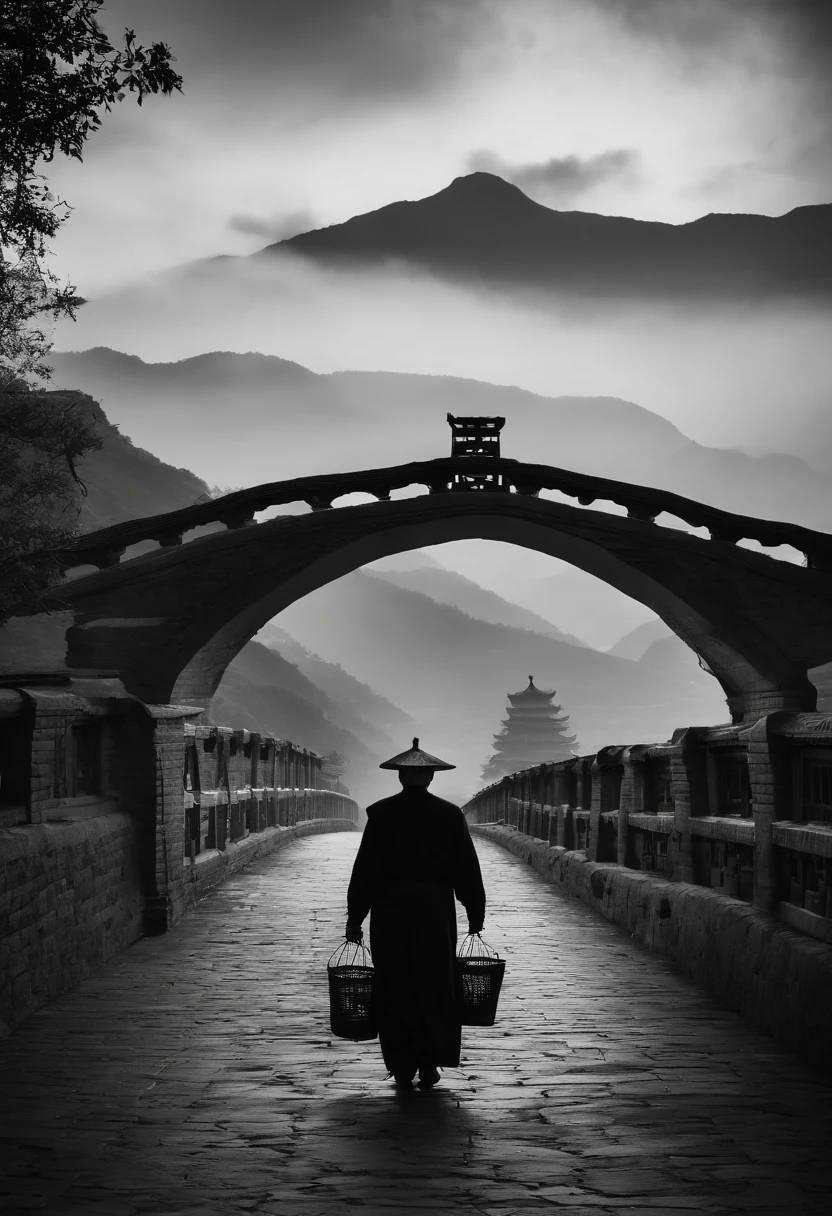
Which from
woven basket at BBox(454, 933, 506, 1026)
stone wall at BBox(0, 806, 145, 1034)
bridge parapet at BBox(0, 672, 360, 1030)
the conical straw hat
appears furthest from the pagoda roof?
woven basket at BBox(454, 933, 506, 1026)

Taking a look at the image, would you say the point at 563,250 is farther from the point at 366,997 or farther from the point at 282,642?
the point at 366,997

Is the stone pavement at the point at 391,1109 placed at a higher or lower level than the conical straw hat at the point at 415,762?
lower

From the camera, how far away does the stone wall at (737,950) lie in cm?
580

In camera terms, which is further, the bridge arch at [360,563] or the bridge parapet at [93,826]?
the bridge arch at [360,563]

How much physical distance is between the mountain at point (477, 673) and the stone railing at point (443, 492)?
464 feet

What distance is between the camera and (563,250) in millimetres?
174625

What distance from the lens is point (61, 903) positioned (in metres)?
7.73

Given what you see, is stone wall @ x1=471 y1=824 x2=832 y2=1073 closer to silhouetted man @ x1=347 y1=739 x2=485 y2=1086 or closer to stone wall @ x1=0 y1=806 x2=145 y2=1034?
silhouetted man @ x1=347 y1=739 x2=485 y2=1086

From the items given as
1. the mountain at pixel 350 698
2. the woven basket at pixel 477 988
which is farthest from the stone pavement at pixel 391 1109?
the mountain at pixel 350 698

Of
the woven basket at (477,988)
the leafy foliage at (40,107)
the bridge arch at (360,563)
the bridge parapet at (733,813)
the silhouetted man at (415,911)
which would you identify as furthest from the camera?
the bridge arch at (360,563)

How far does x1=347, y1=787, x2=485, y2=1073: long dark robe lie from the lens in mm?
5676

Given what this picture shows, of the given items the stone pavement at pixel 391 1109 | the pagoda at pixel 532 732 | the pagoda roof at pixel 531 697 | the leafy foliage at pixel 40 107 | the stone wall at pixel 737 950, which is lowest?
the stone pavement at pixel 391 1109

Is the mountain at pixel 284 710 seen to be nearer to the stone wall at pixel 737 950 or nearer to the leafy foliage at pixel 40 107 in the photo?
the leafy foliage at pixel 40 107

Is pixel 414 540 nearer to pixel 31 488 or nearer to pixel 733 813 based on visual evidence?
pixel 31 488
